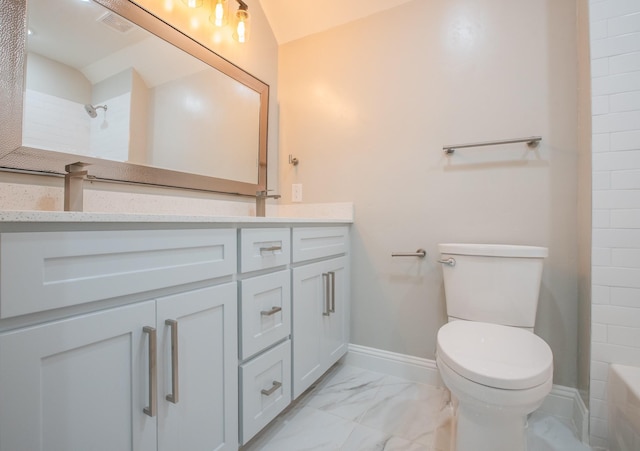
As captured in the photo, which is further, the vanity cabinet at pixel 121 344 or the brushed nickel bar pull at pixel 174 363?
the brushed nickel bar pull at pixel 174 363

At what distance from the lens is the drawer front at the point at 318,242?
133 cm

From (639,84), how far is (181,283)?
175 centimetres

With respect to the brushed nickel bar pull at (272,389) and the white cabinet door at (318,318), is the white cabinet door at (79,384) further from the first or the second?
the white cabinet door at (318,318)

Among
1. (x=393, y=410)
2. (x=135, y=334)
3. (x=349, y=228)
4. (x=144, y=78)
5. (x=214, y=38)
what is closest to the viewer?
(x=135, y=334)

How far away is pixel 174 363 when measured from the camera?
0.78 m

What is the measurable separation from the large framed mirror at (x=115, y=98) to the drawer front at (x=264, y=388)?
2.85 feet

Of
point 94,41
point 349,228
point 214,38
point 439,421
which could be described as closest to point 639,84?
point 349,228

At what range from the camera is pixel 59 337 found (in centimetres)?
61

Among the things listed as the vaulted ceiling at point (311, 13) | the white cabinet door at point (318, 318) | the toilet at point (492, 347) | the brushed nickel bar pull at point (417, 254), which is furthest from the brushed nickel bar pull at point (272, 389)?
the vaulted ceiling at point (311, 13)

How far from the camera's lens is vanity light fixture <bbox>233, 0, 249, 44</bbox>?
1594 mm

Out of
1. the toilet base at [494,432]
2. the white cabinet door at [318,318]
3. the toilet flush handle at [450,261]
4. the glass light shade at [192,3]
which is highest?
the glass light shade at [192,3]

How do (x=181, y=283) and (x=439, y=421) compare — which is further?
(x=439, y=421)

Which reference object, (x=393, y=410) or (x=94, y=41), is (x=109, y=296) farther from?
(x=393, y=410)

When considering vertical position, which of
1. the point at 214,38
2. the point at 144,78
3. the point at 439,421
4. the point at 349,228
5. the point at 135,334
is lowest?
the point at 439,421
